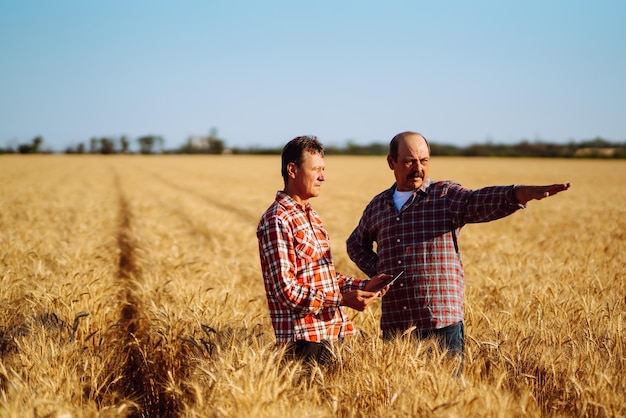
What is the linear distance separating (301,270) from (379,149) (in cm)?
7884

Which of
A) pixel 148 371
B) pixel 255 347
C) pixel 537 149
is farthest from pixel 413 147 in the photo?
pixel 537 149

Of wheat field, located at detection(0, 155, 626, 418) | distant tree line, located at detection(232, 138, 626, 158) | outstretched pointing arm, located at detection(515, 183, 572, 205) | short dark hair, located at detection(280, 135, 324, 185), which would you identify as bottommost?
wheat field, located at detection(0, 155, 626, 418)

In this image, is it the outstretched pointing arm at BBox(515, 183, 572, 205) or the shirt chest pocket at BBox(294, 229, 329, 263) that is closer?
the outstretched pointing arm at BBox(515, 183, 572, 205)

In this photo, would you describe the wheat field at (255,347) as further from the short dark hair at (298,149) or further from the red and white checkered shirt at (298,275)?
the short dark hair at (298,149)

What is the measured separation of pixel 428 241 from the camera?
9.53ft

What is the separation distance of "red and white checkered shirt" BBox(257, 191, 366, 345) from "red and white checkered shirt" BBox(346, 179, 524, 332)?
282 millimetres

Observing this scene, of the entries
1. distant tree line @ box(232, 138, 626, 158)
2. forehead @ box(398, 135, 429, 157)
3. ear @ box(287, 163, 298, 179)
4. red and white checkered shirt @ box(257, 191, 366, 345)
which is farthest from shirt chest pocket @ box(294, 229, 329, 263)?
distant tree line @ box(232, 138, 626, 158)

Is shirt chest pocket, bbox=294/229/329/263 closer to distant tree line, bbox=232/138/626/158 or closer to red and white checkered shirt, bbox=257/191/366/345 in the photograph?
red and white checkered shirt, bbox=257/191/366/345

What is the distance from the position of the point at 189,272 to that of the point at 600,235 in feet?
25.1

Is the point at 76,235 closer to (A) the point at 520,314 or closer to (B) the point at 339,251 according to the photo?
(B) the point at 339,251

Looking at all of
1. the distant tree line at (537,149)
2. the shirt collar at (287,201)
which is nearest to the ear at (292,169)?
the shirt collar at (287,201)

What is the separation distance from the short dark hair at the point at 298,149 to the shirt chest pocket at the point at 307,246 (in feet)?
1.00

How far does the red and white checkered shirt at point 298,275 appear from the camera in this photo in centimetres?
254

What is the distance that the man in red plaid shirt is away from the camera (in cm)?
256
